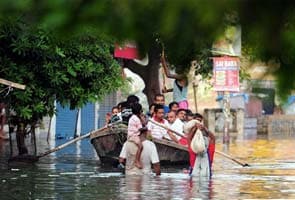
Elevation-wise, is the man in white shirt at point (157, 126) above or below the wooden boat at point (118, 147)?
above

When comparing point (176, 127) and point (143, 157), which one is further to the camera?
point (176, 127)

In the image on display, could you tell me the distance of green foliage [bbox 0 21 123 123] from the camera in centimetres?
1631

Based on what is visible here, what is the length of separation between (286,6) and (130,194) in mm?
10306

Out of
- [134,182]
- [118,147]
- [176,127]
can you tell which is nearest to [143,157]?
[134,182]

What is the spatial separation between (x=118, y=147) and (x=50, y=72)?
9.02ft

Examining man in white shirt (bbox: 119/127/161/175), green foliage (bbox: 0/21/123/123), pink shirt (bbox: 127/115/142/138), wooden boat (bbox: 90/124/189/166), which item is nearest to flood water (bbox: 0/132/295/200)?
man in white shirt (bbox: 119/127/161/175)

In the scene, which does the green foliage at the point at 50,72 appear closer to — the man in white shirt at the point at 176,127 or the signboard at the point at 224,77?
the man in white shirt at the point at 176,127

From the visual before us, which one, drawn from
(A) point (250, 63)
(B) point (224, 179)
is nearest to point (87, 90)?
(B) point (224, 179)

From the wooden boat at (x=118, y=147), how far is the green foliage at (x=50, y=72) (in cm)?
88

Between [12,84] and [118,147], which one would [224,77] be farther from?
[12,84]

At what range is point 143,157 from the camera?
1576 cm

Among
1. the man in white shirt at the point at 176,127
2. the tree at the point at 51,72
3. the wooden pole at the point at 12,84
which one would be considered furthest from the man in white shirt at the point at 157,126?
the wooden pole at the point at 12,84

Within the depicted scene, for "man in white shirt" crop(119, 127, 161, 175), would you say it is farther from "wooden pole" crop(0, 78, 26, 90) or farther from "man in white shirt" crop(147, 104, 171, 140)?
"wooden pole" crop(0, 78, 26, 90)

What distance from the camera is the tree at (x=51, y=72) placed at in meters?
16.3
